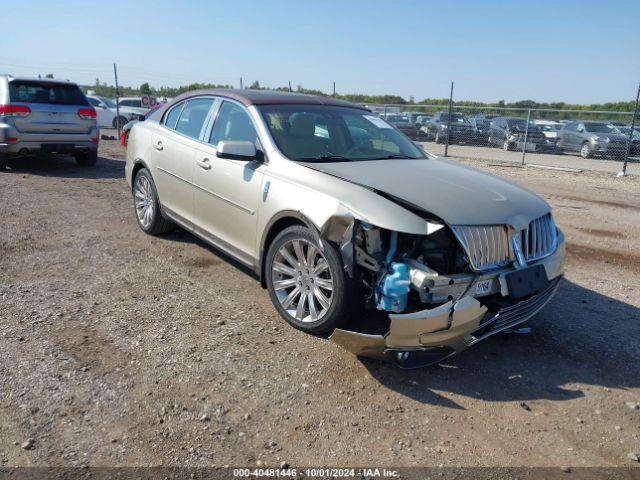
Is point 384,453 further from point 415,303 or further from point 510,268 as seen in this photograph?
→ point 510,268

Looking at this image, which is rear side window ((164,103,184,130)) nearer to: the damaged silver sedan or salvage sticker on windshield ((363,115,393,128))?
the damaged silver sedan

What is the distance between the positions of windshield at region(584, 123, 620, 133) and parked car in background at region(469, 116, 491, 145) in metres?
3.53

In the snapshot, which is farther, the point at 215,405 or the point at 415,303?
the point at 415,303

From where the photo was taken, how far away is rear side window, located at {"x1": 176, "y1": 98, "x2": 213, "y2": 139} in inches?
207

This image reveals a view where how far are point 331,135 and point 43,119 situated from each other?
7.55 metres

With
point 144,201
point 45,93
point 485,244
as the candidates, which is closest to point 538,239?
point 485,244

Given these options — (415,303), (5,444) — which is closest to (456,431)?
(415,303)

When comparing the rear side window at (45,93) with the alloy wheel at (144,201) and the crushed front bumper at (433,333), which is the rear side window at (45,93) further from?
the crushed front bumper at (433,333)

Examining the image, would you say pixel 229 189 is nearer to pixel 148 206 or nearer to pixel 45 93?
pixel 148 206

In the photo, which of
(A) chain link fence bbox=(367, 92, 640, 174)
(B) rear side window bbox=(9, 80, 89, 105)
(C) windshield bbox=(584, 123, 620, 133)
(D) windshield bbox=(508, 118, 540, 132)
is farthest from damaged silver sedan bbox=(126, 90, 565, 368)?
(C) windshield bbox=(584, 123, 620, 133)

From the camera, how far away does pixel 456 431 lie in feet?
9.77

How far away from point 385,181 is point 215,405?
1.88 m

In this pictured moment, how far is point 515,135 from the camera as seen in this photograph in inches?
774

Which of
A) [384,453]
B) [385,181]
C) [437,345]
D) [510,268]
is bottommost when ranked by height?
[384,453]
